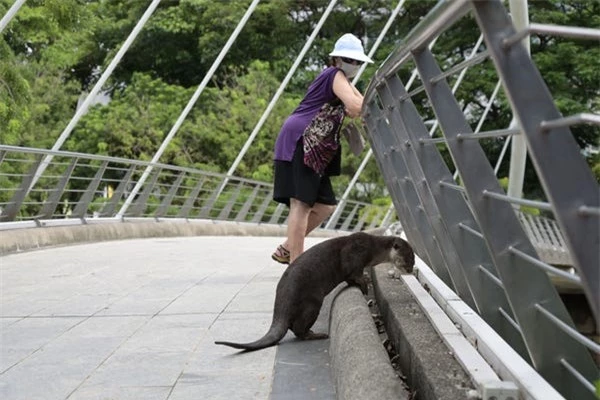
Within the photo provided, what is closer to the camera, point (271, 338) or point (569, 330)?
point (569, 330)

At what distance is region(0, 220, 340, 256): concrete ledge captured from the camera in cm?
1014

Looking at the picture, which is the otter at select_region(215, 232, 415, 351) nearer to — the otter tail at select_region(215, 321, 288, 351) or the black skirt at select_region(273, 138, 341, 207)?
the otter tail at select_region(215, 321, 288, 351)

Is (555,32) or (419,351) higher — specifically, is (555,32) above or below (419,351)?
above

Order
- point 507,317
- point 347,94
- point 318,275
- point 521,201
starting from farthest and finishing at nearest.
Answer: point 347,94 < point 318,275 < point 507,317 < point 521,201

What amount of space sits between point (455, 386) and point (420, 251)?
3.18 meters

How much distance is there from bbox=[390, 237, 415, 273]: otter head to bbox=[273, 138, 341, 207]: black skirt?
29.7 inches

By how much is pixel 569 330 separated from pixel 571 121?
2.65 ft

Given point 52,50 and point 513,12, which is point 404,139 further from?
point 52,50

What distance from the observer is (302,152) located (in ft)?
19.2

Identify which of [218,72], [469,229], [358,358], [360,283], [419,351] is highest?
[469,229]

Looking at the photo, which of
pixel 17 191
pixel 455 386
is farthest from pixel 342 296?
pixel 17 191

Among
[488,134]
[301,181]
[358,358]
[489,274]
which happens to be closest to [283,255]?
[301,181]

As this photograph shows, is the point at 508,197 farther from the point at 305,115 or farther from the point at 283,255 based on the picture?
the point at 283,255

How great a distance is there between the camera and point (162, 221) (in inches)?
604
